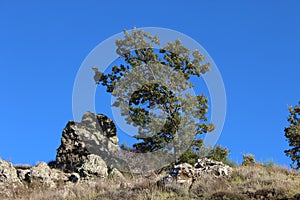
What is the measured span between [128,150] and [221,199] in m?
13.6

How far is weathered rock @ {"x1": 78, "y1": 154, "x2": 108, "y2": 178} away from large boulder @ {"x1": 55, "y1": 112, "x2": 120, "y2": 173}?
2833 mm

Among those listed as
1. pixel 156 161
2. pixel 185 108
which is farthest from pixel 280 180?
pixel 185 108

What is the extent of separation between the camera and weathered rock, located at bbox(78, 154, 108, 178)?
23.7m

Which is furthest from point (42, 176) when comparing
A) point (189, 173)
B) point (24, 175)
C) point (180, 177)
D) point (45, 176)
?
point (189, 173)

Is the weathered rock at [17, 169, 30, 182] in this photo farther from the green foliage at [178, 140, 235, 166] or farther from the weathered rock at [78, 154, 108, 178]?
the green foliage at [178, 140, 235, 166]

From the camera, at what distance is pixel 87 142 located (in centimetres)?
2906

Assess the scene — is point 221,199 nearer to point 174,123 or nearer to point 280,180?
point 280,180

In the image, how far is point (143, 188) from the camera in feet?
60.4

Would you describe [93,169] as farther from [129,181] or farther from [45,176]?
[129,181]

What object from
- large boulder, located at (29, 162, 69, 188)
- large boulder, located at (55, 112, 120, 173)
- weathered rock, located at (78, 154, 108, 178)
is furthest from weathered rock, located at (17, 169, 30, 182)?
large boulder, located at (55, 112, 120, 173)

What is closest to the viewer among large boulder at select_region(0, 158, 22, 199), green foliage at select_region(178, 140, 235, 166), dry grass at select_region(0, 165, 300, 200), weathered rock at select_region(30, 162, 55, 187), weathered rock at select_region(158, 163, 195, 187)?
dry grass at select_region(0, 165, 300, 200)

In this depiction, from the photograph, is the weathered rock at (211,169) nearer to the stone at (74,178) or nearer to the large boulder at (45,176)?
the stone at (74,178)

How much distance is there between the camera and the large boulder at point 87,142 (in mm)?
28062

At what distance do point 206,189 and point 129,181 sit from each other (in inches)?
198
